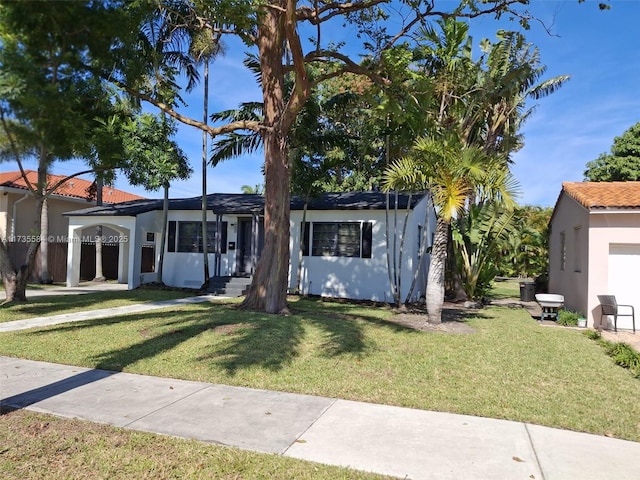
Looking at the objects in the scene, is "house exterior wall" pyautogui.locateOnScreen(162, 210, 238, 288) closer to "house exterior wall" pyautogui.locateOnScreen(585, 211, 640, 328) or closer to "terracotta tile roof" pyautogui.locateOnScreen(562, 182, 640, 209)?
"terracotta tile roof" pyautogui.locateOnScreen(562, 182, 640, 209)

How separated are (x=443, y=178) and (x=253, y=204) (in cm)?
987

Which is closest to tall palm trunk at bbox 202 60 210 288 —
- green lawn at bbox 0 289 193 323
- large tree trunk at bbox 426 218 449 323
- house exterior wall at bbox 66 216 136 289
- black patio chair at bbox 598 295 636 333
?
green lawn at bbox 0 289 193 323

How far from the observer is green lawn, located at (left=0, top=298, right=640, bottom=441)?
562cm

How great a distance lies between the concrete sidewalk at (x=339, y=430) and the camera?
400 centimetres

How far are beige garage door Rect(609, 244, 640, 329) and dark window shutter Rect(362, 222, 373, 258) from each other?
23.1 feet

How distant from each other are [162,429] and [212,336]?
13.6ft

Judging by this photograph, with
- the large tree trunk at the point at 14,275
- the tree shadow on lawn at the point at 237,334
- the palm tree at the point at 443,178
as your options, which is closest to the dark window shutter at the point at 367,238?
the tree shadow on lawn at the point at 237,334

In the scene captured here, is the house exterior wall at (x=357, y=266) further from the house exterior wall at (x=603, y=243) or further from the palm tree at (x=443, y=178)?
the house exterior wall at (x=603, y=243)

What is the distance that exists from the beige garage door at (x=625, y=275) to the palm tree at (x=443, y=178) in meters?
3.75

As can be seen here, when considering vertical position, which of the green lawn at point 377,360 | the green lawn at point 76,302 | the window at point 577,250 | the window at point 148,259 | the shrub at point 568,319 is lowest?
the green lawn at point 377,360

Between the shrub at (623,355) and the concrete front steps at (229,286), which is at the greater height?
the concrete front steps at (229,286)

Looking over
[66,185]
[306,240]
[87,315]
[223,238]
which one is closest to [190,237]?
[223,238]

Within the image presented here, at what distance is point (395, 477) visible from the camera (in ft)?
12.3

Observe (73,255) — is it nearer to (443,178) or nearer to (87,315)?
(87,315)
